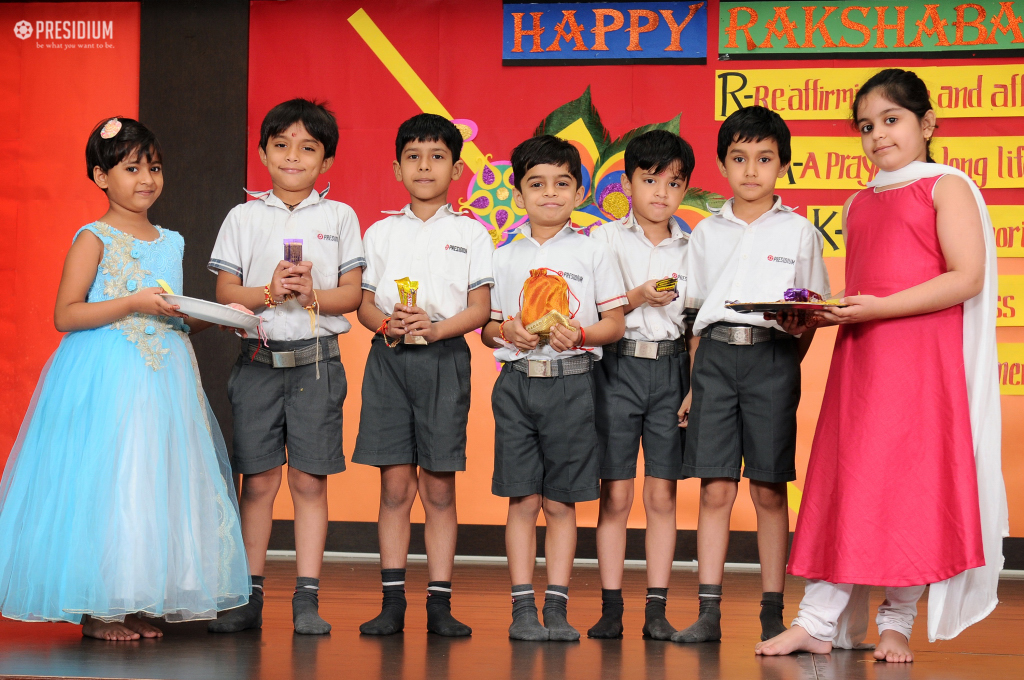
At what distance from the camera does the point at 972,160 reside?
4.40 m

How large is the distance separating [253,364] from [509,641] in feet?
3.74

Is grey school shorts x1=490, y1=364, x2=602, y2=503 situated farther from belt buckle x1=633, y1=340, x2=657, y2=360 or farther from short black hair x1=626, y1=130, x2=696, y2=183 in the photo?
short black hair x1=626, y1=130, x2=696, y2=183

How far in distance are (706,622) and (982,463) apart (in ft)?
2.85

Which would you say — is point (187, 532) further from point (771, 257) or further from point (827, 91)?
point (827, 91)

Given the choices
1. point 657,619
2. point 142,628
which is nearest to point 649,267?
point 657,619

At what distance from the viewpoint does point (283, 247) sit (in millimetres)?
2869

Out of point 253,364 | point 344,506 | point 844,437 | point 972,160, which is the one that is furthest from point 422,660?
point 972,160

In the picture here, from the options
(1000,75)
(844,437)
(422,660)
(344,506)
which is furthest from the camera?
(344,506)

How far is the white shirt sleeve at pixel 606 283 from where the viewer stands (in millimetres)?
2799

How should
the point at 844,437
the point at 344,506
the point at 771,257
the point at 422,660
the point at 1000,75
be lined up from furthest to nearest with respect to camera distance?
the point at 344,506 < the point at 1000,75 < the point at 771,257 < the point at 844,437 < the point at 422,660

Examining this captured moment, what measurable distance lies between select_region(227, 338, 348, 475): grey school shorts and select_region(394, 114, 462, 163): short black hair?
712mm

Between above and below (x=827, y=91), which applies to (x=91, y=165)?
below

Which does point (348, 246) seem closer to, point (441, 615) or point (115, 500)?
point (115, 500)

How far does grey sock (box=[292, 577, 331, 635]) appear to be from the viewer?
8.87ft
